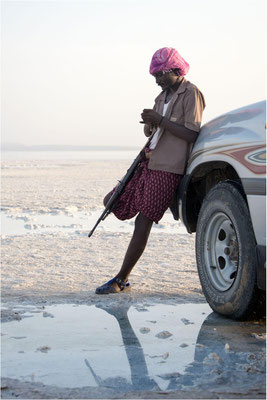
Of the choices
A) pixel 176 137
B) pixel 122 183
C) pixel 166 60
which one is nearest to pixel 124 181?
pixel 122 183

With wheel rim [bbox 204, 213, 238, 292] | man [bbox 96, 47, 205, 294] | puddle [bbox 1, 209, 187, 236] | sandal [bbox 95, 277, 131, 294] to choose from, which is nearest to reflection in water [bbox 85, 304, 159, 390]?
sandal [bbox 95, 277, 131, 294]

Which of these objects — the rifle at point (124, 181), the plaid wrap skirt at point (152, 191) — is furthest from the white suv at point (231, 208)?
the rifle at point (124, 181)

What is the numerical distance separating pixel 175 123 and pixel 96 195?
8.88 metres

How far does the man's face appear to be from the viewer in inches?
189

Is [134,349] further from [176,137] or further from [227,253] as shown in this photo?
[176,137]

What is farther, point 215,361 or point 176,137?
point 176,137

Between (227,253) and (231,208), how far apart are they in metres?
0.38

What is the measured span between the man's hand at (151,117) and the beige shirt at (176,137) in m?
0.08

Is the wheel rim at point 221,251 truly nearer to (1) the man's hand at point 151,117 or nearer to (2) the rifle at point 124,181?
(1) the man's hand at point 151,117

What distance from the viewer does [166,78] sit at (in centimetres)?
482

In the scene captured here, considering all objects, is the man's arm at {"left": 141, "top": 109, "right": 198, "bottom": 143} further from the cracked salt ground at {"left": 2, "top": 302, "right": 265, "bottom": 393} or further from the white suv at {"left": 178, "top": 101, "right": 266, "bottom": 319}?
the cracked salt ground at {"left": 2, "top": 302, "right": 265, "bottom": 393}

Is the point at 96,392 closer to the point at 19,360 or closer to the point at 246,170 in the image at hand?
the point at 19,360

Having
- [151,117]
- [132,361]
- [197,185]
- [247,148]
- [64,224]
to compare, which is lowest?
[132,361]

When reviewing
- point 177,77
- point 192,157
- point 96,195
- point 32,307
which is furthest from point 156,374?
point 96,195
